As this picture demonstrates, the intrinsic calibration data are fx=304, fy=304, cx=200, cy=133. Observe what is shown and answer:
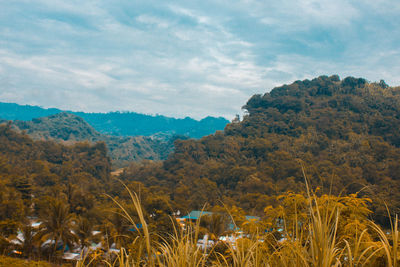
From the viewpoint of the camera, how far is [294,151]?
3641 centimetres

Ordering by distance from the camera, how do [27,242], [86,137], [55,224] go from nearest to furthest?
[55,224], [27,242], [86,137]

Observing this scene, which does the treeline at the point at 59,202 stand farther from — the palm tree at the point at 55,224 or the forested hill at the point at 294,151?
the forested hill at the point at 294,151

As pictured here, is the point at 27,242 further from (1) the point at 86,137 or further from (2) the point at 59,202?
(1) the point at 86,137

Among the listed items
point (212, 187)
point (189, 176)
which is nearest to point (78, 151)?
point (189, 176)

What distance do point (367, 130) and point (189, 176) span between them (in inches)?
985

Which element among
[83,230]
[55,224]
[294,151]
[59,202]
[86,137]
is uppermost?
[294,151]

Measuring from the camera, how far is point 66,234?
15922 mm

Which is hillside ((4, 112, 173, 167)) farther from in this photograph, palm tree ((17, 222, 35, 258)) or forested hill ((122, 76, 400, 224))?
palm tree ((17, 222, 35, 258))

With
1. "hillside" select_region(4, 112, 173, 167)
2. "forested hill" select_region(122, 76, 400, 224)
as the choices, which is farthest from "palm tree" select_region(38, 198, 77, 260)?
"hillside" select_region(4, 112, 173, 167)

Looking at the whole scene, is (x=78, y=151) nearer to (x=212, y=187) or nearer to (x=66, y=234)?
(x=212, y=187)

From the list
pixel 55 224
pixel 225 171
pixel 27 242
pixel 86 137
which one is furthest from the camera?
pixel 86 137

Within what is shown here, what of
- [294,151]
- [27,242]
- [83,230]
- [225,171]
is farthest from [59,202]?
[294,151]

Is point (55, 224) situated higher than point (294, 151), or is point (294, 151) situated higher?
point (294, 151)

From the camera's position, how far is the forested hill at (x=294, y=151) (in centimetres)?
2709
